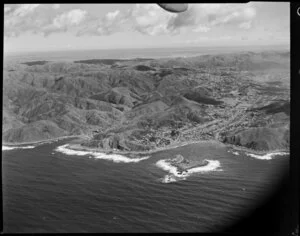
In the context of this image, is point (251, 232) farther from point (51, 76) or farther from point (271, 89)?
point (51, 76)

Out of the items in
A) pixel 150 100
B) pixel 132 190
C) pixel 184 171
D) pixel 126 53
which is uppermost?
pixel 126 53

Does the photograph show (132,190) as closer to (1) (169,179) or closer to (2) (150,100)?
(1) (169,179)

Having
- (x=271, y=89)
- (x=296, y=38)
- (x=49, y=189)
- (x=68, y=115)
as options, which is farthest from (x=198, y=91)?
(x=49, y=189)

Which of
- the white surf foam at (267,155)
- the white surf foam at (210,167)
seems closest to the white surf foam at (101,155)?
the white surf foam at (210,167)

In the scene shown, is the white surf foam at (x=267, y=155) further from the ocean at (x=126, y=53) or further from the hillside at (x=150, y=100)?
the ocean at (x=126, y=53)

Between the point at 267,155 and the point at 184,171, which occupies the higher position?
the point at 267,155

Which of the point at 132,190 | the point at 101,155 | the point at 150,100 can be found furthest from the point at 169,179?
the point at 150,100

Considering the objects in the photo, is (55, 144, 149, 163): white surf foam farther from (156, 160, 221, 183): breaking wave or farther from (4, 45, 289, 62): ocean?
Answer: (4, 45, 289, 62): ocean
